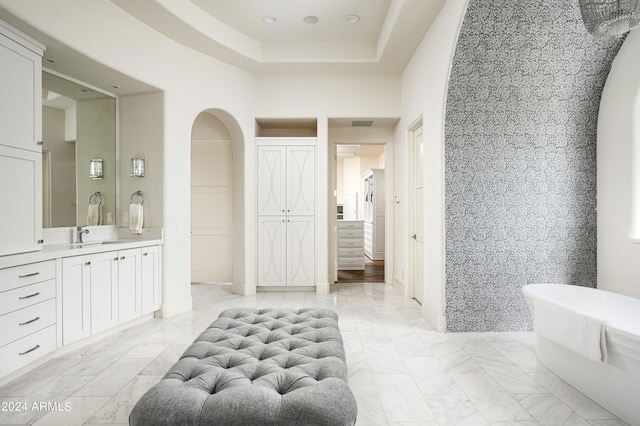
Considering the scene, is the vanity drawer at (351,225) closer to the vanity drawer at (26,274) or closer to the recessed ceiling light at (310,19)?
the recessed ceiling light at (310,19)

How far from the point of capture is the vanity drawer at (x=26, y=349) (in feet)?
7.71

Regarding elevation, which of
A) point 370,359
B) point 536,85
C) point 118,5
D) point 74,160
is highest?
point 118,5

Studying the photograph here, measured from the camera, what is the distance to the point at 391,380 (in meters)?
2.47

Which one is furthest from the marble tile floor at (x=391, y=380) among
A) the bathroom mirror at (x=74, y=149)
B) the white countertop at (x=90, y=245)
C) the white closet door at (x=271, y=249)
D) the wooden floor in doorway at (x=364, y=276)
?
the wooden floor in doorway at (x=364, y=276)

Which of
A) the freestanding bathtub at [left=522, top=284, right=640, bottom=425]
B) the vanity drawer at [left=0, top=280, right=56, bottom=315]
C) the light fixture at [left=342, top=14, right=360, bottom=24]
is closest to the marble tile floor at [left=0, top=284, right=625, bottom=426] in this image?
the freestanding bathtub at [left=522, top=284, right=640, bottom=425]

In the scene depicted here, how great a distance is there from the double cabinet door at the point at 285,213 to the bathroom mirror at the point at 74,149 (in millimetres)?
1932

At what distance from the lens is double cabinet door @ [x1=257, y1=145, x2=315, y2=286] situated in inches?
205

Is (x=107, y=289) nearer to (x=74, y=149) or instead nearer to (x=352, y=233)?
(x=74, y=149)

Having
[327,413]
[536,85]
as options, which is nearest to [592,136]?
[536,85]

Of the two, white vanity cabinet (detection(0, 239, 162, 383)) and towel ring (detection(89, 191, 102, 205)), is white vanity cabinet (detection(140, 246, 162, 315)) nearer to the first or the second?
white vanity cabinet (detection(0, 239, 162, 383))

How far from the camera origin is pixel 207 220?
5746 mm

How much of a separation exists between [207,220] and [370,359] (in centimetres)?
380

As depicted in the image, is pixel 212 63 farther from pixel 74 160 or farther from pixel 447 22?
pixel 447 22

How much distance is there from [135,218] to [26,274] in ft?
4.67
